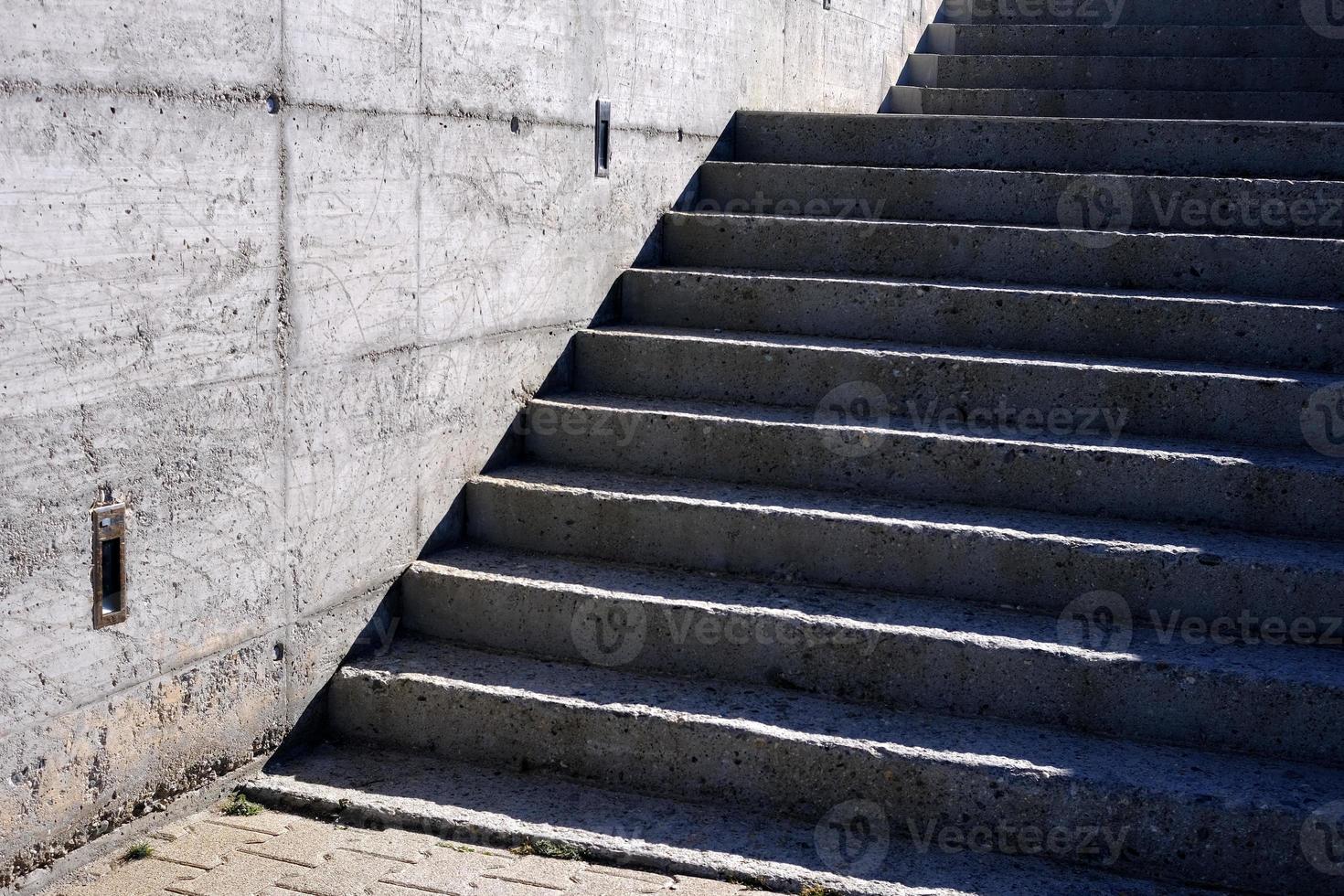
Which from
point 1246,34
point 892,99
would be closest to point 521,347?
point 892,99

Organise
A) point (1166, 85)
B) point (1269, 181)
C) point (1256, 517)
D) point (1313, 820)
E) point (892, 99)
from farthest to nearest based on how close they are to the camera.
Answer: point (892, 99)
point (1166, 85)
point (1269, 181)
point (1256, 517)
point (1313, 820)

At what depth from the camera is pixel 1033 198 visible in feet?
19.7

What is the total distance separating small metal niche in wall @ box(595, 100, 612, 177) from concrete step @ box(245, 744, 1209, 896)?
8.59ft

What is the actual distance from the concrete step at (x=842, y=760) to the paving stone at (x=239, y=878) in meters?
0.77

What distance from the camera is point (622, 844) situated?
12.4 feet

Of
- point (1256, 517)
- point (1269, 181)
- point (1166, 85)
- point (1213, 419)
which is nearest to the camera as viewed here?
point (1256, 517)

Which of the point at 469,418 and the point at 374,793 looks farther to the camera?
the point at 469,418

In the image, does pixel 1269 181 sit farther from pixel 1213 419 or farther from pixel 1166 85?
pixel 1166 85

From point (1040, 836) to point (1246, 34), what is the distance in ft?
18.5
